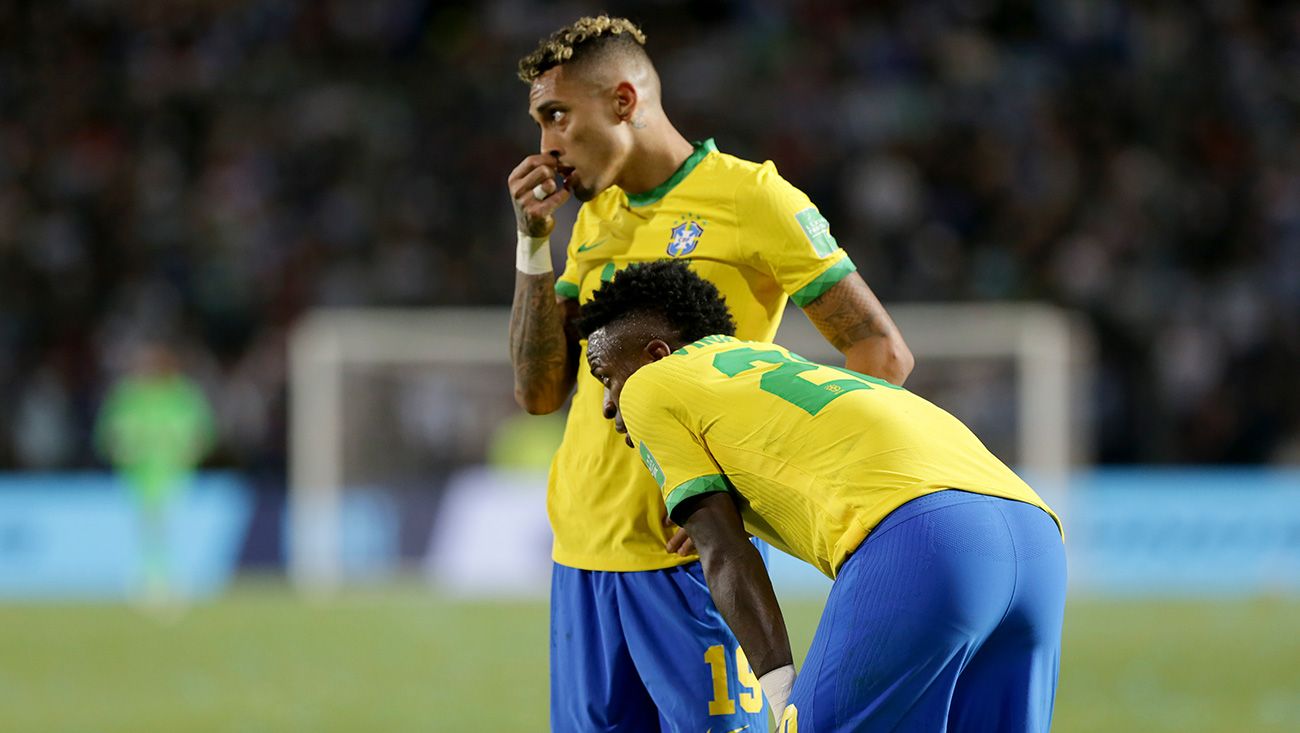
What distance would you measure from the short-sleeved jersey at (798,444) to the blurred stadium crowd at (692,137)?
43.9ft

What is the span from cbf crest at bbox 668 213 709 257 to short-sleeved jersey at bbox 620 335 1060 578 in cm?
68

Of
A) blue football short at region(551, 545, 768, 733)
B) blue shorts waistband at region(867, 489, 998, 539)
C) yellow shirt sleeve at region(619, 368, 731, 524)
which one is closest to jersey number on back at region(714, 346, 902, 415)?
yellow shirt sleeve at region(619, 368, 731, 524)

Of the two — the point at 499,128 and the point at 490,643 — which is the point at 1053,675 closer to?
the point at 490,643

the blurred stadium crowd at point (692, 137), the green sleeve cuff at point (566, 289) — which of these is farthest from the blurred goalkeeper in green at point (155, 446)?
the green sleeve cuff at point (566, 289)

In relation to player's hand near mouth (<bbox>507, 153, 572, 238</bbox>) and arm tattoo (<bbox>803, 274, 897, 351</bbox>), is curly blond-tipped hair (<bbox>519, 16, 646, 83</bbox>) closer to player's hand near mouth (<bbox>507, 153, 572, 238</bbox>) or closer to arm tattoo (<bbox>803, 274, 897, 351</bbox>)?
player's hand near mouth (<bbox>507, 153, 572, 238</bbox>)

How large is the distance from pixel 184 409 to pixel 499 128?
20.6 ft

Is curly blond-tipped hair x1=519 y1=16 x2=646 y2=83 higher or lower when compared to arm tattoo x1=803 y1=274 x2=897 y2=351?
higher

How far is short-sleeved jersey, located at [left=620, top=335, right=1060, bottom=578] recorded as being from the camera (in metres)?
3.27

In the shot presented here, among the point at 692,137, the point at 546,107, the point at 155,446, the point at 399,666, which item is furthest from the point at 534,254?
the point at 692,137

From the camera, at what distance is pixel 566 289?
4590 millimetres

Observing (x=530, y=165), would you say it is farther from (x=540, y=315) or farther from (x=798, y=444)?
(x=798, y=444)

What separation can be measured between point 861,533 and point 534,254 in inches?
57.2

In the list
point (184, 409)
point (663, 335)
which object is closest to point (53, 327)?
point (184, 409)

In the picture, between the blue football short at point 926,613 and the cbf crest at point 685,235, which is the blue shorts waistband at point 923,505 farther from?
the cbf crest at point 685,235
